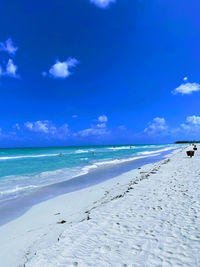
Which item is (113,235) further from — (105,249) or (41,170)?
(41,170)

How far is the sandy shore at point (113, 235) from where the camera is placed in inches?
130

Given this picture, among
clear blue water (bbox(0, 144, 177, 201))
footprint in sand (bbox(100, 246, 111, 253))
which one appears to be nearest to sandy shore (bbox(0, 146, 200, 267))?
footprint in sand (bbox(100, 246, 111, 253))

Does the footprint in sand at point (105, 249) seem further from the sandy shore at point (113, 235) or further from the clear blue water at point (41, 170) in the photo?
the clear blue water at point (41, 170)

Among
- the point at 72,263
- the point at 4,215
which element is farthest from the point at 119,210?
the point at 4,215

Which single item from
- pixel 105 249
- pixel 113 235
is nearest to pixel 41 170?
pixel 113 235

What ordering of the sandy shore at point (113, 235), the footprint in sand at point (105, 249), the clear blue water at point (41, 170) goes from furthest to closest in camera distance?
the clear blue water at point (41, 170) < the footprint in sand at point (105, 249) < the sandy shore at point (113, 235)

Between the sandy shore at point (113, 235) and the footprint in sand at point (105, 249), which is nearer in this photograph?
the sandy shore at point (113, 235)

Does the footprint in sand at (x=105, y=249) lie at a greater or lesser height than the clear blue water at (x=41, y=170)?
greater

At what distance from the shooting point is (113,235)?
4094 mm

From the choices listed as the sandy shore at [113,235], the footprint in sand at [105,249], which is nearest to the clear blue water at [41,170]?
the sandy shore at [113,235]

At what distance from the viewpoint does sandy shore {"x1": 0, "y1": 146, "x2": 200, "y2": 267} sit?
3309mm

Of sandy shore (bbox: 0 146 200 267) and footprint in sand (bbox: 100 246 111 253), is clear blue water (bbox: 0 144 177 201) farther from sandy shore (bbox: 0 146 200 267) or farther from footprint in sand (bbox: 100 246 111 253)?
footprint in sand (bbox: 100 246 111 253)

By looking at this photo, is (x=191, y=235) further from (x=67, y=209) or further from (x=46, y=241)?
(x=67, y=209)

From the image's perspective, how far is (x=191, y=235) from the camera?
152 inches
